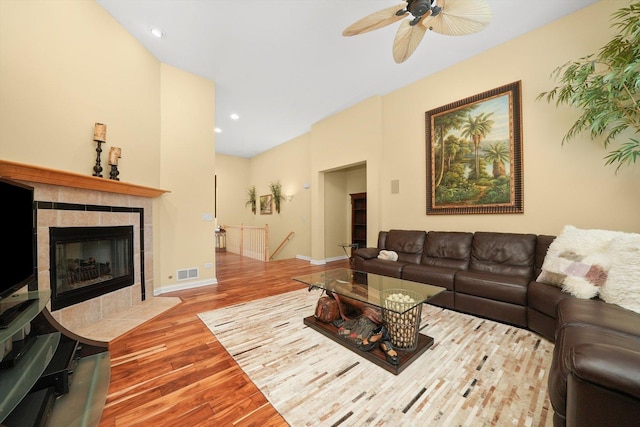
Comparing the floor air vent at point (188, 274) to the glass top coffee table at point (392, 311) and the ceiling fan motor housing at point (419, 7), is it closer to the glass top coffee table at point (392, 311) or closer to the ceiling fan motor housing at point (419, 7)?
the glass top coffee table at point (392, 311)

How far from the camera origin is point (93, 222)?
2.62 meters

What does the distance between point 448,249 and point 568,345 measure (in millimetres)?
2238

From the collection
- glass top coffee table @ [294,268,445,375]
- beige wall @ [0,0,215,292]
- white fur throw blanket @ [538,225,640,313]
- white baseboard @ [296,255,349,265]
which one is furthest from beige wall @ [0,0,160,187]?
white fur throw blanket @ [538,225,640,313]

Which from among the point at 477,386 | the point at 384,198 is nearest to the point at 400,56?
the point at 384,198

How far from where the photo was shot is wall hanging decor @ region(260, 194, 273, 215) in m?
8.01

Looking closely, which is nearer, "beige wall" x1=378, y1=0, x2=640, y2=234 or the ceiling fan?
the ceiling fan

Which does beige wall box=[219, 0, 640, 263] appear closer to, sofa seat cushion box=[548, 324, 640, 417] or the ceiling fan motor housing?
sofa seat cushion box=[548, 324, 640, 417]

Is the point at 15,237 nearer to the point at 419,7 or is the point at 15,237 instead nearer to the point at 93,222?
the point at 93,222

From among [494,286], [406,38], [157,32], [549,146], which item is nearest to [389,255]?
[494,286]

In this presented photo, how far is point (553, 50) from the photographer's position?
2756mm

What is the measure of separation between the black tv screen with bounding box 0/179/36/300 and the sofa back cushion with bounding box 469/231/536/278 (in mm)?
4182

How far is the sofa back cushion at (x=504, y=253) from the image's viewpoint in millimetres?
2703

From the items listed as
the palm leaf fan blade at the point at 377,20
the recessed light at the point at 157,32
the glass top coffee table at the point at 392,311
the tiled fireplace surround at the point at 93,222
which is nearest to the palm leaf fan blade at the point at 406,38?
the palm leaf fan blade at the point at 377,20

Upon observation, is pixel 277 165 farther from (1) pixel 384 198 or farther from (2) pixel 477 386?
(2) pixel 477 386
